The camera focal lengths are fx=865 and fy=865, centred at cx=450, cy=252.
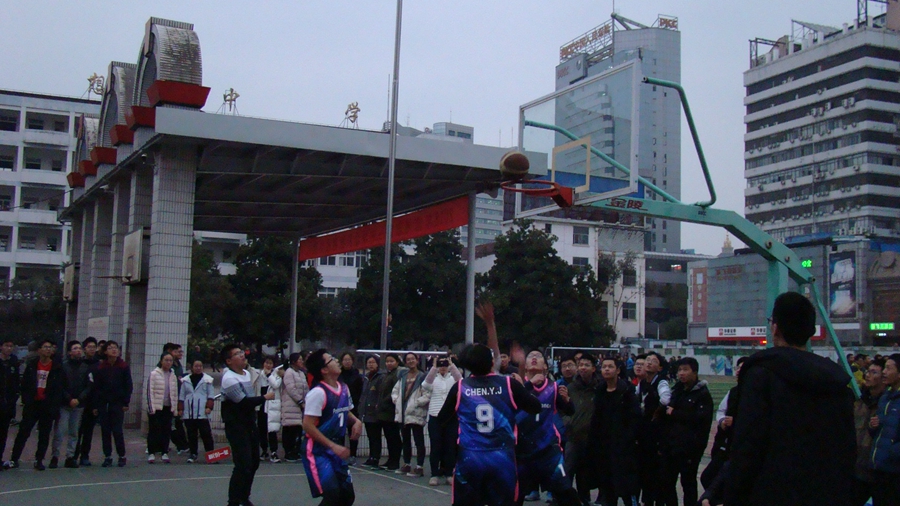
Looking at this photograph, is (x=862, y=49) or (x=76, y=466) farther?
(x=862, y=49)

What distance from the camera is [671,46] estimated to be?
436 ft

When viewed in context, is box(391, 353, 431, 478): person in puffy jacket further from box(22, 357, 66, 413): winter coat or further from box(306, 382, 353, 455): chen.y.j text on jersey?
box(306, 382, 353, 455): chen.y.j text on jersey

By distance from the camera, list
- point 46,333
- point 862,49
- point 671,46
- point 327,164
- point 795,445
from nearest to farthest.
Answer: point 795,445 → point 327,164 → point 46,333 → point 862,49 → point 671,46

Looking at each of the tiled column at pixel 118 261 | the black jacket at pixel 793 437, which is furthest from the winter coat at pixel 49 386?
the black jacket at pixel 793 437

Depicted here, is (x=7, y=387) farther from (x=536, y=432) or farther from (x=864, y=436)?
(x=864, y=436)

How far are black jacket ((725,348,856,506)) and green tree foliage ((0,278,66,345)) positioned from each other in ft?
146

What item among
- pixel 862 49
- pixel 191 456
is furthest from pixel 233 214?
pixel 862 49

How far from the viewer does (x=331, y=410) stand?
23.9 feet

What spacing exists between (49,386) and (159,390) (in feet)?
6.02

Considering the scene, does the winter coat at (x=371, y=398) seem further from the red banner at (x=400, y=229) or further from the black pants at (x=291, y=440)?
the red banner at (x=400, y=229)

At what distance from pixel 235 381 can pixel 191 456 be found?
5.71 m

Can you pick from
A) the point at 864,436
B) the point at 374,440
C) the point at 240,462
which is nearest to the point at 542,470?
the point at 864,436

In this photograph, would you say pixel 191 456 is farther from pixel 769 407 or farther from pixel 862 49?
pixel 862 49

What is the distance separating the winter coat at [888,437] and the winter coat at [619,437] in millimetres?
2304
